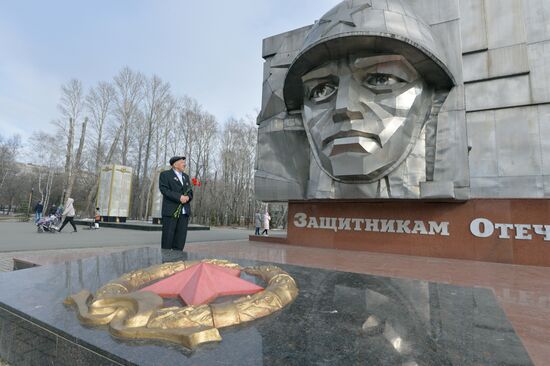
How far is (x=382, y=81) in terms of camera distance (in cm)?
642

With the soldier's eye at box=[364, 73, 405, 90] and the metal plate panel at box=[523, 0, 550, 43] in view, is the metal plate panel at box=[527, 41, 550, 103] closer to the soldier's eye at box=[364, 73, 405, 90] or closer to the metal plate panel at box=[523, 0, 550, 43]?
the metal plate panel at box=[523, 0, 550, 43]

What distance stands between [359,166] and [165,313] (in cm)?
523

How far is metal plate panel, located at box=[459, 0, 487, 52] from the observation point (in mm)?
6617

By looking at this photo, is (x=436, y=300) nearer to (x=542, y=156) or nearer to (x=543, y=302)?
(x=543, y=302)

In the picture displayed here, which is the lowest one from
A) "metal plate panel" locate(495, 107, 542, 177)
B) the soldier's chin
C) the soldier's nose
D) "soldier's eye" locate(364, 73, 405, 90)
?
the soldier's chin

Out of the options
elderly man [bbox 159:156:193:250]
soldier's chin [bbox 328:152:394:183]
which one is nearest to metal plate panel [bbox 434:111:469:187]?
soldier's chin [bbox 328:152:394:183]

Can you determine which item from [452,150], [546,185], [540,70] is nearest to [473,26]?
[540,70]

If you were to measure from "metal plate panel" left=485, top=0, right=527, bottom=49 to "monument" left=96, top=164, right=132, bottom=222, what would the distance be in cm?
2088

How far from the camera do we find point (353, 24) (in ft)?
19.7

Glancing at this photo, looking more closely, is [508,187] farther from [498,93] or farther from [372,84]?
[372,84]

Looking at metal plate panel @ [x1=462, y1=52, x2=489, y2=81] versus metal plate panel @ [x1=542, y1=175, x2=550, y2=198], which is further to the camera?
metal plate panel @ [x1=462, y1=52, x2=489, y2=81]

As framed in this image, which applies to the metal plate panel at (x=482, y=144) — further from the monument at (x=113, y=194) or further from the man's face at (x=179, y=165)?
the monument at (x=113, y=194)

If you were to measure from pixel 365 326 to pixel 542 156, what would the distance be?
6.38 metres

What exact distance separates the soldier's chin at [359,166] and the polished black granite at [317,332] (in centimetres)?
384
